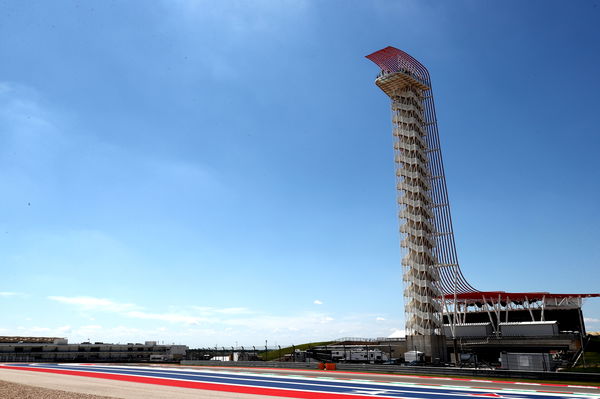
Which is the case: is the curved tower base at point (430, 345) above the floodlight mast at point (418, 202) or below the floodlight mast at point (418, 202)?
below

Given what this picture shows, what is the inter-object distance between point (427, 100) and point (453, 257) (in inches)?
1265

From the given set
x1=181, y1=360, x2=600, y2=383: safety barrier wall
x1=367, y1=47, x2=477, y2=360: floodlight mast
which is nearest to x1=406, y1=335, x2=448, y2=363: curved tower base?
x1=367, y1=47, x2=477, y2=360: floodlight mast

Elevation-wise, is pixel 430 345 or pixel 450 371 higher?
pixel 450 371

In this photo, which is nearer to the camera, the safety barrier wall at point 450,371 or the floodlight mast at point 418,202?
the safety barrier wall at point 450,371

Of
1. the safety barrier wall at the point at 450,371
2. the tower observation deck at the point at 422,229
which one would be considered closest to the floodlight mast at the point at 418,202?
the tower observation deck at the point at 422,229

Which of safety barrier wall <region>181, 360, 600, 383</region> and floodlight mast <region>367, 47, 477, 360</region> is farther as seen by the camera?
floodlight mast <region>367, 47, 477, 360</region>

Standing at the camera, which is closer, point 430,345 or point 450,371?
point 450,371

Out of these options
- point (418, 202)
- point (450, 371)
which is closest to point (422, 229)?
point (418, 202)

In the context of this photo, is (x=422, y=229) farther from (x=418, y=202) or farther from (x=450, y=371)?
(x=450, y=371)

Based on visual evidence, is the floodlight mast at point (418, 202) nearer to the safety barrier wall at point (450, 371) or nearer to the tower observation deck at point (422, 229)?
the tower observation deck at point (422, 229)

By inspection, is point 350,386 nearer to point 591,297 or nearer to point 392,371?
point 392,371

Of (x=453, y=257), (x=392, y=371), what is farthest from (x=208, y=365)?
(x=453, y=257)

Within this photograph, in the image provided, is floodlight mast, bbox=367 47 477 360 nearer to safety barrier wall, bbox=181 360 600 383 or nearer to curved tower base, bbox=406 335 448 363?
curved tower base, bbox=406 335 448 363

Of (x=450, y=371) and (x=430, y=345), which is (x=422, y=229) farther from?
(x=450, y=371)
